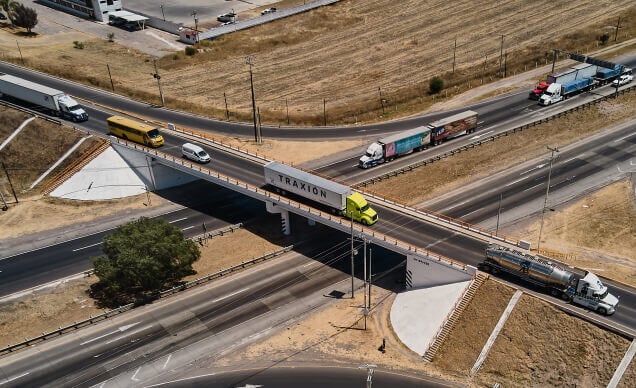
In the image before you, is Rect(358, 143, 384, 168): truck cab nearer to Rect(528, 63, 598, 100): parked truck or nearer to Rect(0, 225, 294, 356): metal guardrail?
Rect(0, 225, 294, 356): metal guardrail

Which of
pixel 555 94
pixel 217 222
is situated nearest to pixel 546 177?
pixel 555 94

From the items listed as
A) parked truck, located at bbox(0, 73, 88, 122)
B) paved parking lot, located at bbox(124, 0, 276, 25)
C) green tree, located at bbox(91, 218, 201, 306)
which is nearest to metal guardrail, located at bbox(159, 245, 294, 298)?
green tree, located at bbox(91, 218, 201, 306)

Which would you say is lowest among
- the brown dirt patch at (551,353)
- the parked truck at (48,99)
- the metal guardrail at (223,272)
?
the metal guardrail at (223,272)

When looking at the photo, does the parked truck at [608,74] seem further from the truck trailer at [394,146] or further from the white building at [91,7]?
the white building at [91,7]

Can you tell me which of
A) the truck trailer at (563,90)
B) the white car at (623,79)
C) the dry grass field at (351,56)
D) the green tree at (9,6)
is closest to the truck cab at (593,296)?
the truck trailer at (563,90)

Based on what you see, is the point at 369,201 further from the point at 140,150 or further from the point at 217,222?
the point at 140,150
